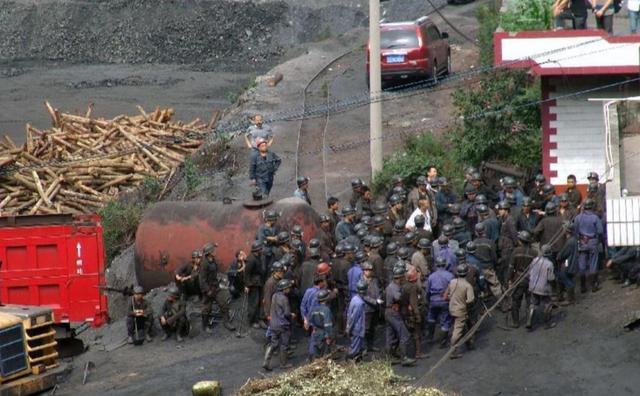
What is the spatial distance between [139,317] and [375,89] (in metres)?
8.53

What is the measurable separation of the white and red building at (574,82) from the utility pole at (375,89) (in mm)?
3077

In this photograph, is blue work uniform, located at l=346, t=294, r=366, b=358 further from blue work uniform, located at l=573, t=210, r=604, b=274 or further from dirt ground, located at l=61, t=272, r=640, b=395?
blue work uniform, located at l=573, t=210, r=604, b=274

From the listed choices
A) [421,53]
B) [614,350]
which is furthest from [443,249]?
[421,53]

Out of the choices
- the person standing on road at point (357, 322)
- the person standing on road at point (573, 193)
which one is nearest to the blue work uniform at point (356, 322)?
the person standing on road at point (357, 322)

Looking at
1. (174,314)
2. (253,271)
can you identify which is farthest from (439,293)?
(174,314)

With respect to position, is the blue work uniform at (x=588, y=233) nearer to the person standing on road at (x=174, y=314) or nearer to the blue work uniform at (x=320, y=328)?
the blue work uniform at (x=320, y=328)

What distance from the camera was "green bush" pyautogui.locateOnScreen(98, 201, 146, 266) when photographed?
30.1m

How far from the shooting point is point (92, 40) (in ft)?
188

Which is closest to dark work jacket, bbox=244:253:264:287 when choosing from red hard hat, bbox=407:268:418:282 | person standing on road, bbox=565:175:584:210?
red hard hat, bbox=407:268:418:282

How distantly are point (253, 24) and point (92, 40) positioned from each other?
6.56 meters

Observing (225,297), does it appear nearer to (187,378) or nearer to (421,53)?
(187,378)

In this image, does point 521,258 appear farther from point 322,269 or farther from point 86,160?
point 86,160

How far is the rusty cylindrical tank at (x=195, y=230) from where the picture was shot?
25.5 m

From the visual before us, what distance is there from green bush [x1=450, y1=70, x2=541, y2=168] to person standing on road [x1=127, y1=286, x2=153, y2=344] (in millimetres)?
8892
